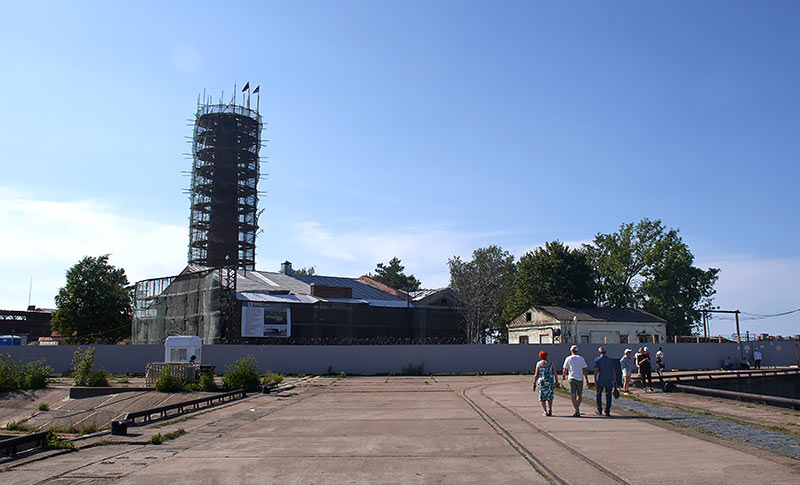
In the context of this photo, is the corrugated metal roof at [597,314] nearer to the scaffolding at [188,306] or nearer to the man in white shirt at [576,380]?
the scaffolding at [188,306]

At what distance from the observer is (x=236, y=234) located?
63875 mm

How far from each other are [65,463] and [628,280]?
76810 mm

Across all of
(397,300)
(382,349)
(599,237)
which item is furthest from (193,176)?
(599,237)

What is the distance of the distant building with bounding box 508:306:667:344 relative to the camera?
5403 cm

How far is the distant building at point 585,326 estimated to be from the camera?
2127 inches

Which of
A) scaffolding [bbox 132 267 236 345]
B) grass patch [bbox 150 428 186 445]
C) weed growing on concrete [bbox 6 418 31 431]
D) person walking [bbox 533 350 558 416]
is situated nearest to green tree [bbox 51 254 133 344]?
scaffolding [bbox 132 267 236 345]

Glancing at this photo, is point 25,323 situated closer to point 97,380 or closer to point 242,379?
point 97,380

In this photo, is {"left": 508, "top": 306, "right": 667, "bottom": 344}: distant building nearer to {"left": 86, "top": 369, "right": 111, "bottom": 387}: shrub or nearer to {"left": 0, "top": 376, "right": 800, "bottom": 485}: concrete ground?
{"left": 86, "top": 369, "right": 111, "bottom": 387}: shrub

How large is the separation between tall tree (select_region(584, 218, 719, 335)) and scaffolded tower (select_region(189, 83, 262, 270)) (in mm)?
46167

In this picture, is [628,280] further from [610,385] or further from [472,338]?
[610,385]

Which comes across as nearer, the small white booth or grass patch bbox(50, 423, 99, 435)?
grass patch bbox(50, 423, 99, 435)

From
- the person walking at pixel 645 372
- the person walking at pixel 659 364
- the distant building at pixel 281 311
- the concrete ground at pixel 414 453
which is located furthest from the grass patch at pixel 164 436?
the distant building at pixel 281 311

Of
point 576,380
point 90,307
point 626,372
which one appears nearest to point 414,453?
point 576,380

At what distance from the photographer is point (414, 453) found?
980 cm
